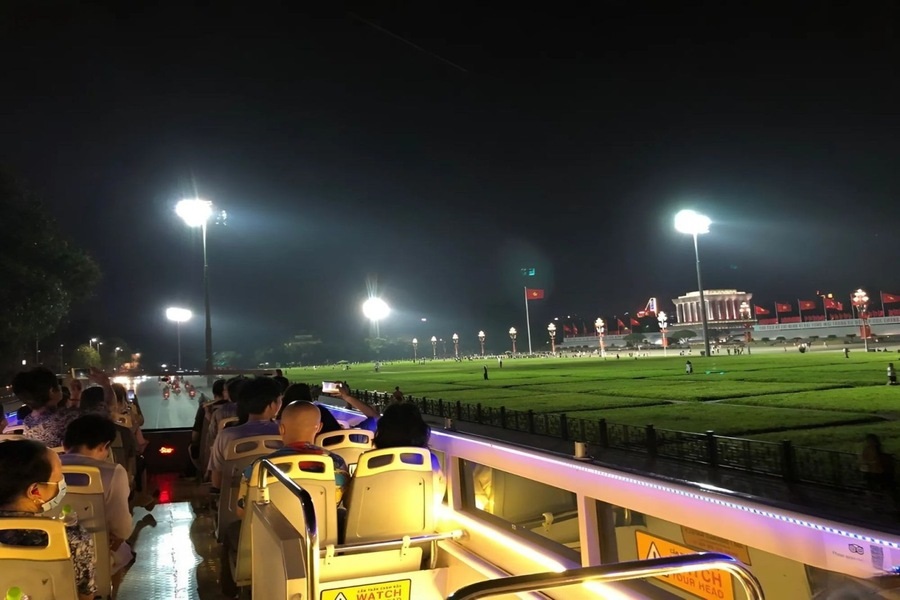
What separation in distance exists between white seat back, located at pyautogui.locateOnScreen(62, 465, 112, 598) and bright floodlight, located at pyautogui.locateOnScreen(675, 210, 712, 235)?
69014 millimetres

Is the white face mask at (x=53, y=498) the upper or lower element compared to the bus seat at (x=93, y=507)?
upper

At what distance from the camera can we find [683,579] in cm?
343

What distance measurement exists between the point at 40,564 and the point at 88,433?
5.46 ft

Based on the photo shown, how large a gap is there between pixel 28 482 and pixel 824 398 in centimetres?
2367

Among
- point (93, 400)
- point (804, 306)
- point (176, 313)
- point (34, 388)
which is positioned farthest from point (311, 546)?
point (804, 306)

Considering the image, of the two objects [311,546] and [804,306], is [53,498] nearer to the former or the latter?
[311,546]

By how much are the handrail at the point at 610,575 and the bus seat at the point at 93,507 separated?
2.64 metres

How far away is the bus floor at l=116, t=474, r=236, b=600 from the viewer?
16.8ft

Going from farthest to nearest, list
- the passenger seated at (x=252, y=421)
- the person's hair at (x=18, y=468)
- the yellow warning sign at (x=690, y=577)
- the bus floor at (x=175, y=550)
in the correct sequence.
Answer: the bus floor at (x=175, y=550), the passenger seated at (x=252, y=421), the yellow warning sign at (x=690, y=577), the person's hair at (x=18, y=468)

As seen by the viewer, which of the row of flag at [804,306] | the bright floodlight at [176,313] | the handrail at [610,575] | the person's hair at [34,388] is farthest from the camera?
the row of flag at [804,306]

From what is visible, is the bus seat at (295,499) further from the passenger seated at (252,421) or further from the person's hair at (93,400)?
the person's hair at (93,400)

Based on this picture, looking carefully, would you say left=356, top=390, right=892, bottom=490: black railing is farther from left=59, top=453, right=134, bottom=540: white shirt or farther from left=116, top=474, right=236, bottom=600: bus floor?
left=59, top=453, right=134, bottom=540: white shirt

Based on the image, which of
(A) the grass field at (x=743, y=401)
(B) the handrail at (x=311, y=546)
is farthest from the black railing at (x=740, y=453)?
(B) the handrail at (x=311, y=546)

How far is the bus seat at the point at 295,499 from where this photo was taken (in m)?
3.77
